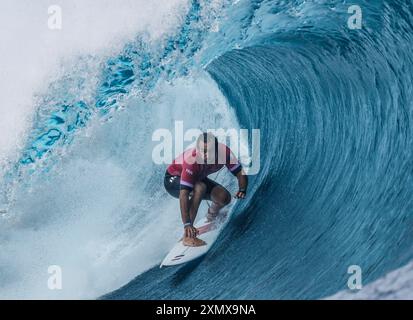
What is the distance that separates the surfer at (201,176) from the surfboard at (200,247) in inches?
3.7

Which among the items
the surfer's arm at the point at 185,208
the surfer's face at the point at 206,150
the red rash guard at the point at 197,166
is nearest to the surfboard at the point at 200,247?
the surfer's arm at the point at 185,208

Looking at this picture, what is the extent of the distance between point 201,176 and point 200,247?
1.88 feet

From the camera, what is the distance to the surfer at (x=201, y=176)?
391cm

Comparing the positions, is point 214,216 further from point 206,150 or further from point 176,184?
point 206,150

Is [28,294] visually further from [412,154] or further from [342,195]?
[412,154]

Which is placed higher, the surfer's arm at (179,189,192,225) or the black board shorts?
the black board shorts

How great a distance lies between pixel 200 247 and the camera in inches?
167

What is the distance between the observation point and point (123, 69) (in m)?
4.60

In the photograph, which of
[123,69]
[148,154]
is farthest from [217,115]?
[123,69]

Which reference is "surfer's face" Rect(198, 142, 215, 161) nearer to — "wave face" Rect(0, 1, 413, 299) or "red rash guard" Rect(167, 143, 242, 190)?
"red rash guard" Rect(167, 143, 242, 190)

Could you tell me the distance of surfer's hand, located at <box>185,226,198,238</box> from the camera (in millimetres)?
4012

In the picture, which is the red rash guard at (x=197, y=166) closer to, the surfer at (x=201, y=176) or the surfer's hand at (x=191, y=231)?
the surfer at (x=201, y=176)

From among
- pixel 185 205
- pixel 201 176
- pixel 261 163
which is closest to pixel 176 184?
pixel 201 176

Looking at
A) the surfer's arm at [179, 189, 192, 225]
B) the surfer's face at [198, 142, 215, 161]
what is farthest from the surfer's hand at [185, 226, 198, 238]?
the surfer's face at [198, 142, 215, 161]
